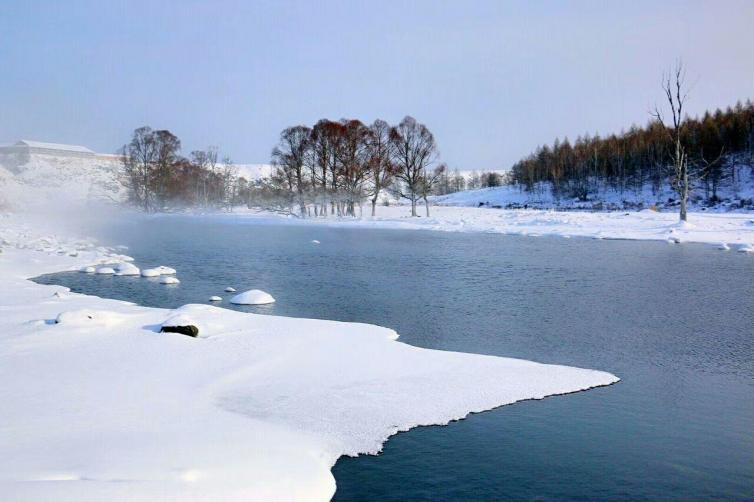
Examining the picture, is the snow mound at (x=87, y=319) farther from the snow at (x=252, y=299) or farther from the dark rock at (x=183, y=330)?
the snow at (x=252, y=299)

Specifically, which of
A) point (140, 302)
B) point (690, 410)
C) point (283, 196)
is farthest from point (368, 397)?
point (283, 196)

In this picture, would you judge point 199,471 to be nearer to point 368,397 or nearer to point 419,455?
point 419,455

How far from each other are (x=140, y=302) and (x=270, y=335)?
551 cm

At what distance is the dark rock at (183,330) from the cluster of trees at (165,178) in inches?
2785

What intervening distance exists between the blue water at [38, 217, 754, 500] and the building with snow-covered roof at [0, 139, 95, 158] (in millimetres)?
84782

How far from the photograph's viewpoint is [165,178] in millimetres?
77375

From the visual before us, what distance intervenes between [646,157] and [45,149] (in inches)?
4012

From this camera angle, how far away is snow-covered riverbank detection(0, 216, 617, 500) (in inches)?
192

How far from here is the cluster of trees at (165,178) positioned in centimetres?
7612

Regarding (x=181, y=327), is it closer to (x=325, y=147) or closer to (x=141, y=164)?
(x=325, y=147)

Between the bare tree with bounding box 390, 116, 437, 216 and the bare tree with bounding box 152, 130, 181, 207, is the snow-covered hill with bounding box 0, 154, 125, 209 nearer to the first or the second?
the bare tree with bounding box 152, 130, 181, 207

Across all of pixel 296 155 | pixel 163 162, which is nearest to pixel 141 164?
pixel 163 162

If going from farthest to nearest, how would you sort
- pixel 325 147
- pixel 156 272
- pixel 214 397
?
1. pixel 325 147
2. pixel 156 272
3. pixel 214 397

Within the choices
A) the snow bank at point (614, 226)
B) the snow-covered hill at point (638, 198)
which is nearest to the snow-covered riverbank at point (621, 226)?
the snow bank at point (614, 226)
